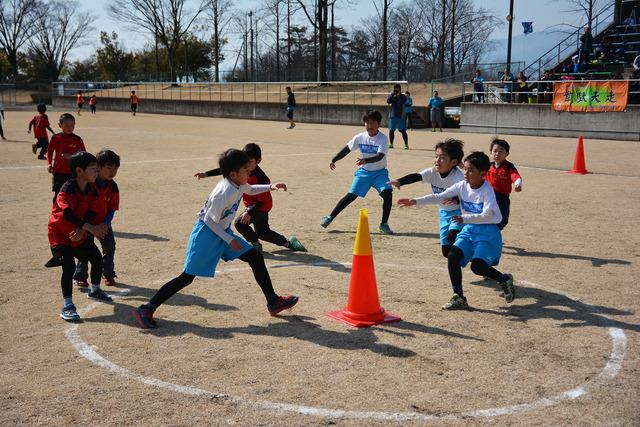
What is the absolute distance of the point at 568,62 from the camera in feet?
108

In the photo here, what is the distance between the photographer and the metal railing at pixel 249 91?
40812mm

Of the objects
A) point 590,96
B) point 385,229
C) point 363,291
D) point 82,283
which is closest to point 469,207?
point 363,291

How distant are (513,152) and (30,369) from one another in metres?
17.5

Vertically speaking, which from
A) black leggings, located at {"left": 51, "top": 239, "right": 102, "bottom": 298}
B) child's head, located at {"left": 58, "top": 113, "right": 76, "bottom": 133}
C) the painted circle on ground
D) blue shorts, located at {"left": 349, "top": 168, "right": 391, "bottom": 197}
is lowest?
the painted circle on ground

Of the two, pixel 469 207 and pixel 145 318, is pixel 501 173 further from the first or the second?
pixel 145 318

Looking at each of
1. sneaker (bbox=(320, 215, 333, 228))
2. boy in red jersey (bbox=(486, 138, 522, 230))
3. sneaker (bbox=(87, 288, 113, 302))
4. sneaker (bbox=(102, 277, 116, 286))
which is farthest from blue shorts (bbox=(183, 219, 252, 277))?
sneaker (bbox=(320, 215, 333, 228))

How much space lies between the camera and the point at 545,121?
26938 mm

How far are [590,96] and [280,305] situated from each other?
23707 millimetres

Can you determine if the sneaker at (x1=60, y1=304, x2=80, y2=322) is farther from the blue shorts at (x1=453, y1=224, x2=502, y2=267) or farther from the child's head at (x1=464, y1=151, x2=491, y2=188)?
the child's head at (x1=464, y1=151, x2=491, y2=188)

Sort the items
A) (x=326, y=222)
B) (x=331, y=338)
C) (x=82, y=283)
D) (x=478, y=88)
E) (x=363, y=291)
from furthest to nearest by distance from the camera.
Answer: (x=478, y=88) → (x=326, y=222) → (x=82, y=283) → (x=363, y=291) → (x=331, y=338)

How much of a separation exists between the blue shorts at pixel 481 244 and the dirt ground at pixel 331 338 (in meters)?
0.47

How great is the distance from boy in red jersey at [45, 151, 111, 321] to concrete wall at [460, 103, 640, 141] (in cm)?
2377

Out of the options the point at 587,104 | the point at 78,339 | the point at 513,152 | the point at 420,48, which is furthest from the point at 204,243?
the point at 420,48

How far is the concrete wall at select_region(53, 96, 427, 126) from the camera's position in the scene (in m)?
36.9
